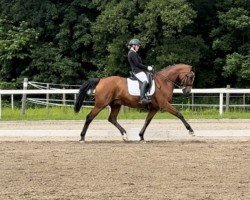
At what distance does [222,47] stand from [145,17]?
5.11 metres

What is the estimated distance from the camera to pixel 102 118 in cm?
2495

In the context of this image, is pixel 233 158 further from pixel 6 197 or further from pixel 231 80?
pixel 231 80

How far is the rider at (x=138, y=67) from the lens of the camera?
669 inches

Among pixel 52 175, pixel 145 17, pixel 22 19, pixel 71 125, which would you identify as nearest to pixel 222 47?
pixel 145 17

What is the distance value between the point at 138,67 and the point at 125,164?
16.1ft

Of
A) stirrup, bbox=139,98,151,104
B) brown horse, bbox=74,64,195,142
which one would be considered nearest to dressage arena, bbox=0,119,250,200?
brown horse, bbox=74,64,195,142

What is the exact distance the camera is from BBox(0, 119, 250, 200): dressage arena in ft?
32.1

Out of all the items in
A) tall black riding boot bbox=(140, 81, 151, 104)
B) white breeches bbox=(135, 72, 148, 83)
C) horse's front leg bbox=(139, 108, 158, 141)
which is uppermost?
white breeches bbox=(135, 72, 148, 83)

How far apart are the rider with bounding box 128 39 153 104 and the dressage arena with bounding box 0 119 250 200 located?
126cm

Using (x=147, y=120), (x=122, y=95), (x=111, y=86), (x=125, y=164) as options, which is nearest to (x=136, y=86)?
(x=122, y=95)

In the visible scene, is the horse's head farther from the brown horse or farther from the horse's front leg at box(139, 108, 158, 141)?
the horse's front leg at box(139, 108, 158, 141)

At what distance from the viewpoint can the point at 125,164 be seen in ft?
41.7

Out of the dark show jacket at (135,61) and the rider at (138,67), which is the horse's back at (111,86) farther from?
the dark show jacket at (135,61)

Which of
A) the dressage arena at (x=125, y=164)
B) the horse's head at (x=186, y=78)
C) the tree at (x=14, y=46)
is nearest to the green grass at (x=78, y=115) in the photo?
the dressage arena at (x=125, y=164)
